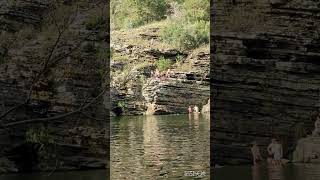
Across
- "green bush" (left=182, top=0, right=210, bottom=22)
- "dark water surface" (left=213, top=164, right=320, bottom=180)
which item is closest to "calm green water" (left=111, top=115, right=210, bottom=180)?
"dark water surface" (left=213, top=164, right=320, bottom=180)

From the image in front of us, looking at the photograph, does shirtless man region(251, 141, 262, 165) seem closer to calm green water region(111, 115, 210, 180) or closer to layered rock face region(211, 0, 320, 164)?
layered rock face region(211, 0, 320, 164)

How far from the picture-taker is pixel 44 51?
11.4m

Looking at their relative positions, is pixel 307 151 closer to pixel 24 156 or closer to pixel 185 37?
pixel 24 156

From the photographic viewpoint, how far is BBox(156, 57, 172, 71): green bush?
38.7m

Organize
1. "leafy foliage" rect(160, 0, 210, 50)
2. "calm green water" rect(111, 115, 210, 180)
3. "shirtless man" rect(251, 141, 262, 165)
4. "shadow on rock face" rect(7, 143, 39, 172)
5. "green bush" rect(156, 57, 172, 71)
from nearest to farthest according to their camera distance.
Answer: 1. "shadow on rock face" rect(7, 143, 39, 172)
2. "shirtless man" rect(251, 141, 262, 165)
3. "calm green water" rect(111, 115, 210, 180)
4. "green bush" rect(156, 57, 172, 71)
5. "leafy foliage" rect(160, 0, 210, 50)

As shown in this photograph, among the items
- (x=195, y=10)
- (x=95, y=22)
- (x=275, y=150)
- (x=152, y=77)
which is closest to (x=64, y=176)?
(x=95, y=22)

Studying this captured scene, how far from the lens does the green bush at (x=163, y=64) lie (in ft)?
127

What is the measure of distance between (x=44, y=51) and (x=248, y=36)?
4144mm

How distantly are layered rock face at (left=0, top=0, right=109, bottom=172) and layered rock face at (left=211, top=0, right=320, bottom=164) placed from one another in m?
2.43

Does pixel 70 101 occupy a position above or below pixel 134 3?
below

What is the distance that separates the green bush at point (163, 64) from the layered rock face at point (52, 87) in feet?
87.8

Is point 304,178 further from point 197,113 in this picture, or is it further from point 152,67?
point 152,67

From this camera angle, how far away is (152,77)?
38688 mm

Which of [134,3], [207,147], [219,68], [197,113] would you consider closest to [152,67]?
[197,113]
